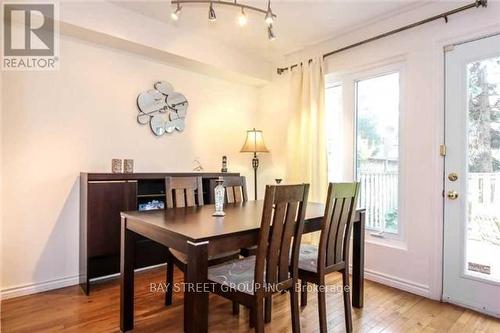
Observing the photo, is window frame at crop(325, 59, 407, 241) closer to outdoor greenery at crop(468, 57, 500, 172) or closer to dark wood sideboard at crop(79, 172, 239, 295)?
outdoor greenery at crop(468, 57, 500, 172)

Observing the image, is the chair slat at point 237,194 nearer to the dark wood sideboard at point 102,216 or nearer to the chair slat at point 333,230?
the dark wood sideboard at point 102,216

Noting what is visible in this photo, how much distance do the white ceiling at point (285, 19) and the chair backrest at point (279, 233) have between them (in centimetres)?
188

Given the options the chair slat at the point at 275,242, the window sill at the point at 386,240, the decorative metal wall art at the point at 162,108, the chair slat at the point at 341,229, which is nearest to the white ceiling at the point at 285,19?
the decorative metal wall art at the point at 162,108

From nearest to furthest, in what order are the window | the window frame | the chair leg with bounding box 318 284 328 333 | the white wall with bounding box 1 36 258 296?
the chair leg with bounding box 318 284 328 333
the white wall with bounding box 1 36 258 296
the window frame
the window

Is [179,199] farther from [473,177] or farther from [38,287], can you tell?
[473,177]

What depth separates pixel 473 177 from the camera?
239cm

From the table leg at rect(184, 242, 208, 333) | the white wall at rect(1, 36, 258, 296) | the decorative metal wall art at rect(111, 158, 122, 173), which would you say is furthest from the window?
the decorative metal wall art at rect(111, 158, 122, 173)

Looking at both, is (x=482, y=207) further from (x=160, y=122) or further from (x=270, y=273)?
(x=160, y=122)

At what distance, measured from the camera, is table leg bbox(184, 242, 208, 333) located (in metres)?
1.42

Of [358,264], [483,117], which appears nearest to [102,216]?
[358,264]

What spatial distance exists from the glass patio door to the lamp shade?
6.57 feet

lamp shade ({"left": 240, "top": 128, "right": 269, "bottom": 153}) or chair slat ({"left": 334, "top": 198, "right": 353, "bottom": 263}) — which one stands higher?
lamp shade ({"left": 240, "top": 128, "right": 269, "bottom": 153})

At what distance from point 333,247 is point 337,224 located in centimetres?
15

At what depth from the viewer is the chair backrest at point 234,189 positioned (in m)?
2.87
